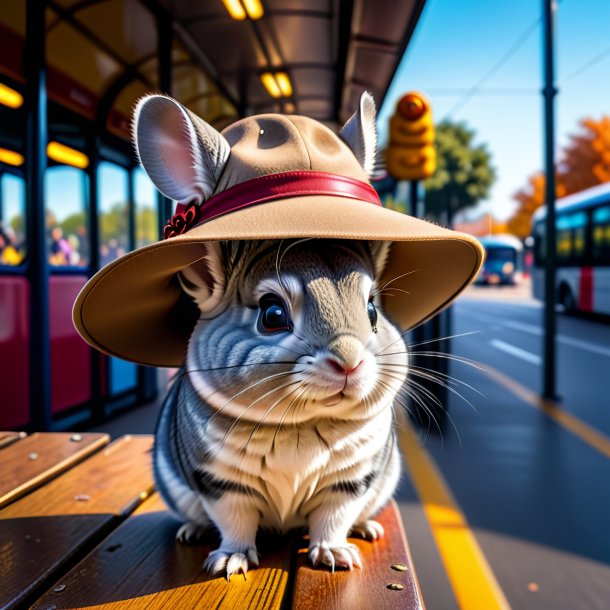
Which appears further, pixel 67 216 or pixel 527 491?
pixel 67 216

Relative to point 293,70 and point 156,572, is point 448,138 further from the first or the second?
point 156,572

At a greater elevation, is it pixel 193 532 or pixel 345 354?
pixel 345 354

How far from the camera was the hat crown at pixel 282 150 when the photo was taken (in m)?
0.93

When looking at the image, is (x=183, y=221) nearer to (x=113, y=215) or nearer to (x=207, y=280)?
(x=207, y=280)

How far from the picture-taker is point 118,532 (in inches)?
44.7

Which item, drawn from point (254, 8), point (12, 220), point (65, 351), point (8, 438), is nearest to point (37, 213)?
point (12, 220)

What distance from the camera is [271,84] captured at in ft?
16.4

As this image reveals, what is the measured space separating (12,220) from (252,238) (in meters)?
3.26

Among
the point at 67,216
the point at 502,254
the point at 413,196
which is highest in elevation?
the point at 502,254

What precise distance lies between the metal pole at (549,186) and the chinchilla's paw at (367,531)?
4746 mm

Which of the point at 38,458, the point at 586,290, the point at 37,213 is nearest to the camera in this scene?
the point at 38,458

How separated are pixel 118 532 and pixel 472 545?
1.96 meters

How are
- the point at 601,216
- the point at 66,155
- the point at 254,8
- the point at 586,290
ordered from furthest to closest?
the point at 586,290, the point at 601,216, the point at 66,155, the point at 254,8

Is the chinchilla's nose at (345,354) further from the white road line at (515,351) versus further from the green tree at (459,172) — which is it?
the green tree at (459,172)
